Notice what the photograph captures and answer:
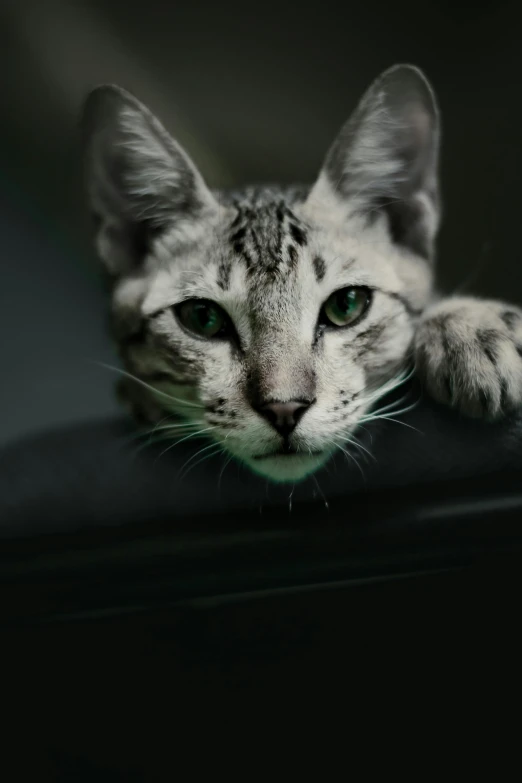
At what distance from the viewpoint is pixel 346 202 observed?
2.83 ft

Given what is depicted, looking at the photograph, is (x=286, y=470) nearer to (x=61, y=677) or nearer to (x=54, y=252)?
(x=61, y=677)

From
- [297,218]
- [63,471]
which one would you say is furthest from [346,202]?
[63,471]

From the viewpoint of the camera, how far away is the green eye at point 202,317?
75cm

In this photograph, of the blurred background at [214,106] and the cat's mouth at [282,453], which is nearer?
the cat's mouth at [282,453]

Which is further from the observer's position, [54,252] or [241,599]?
[54,252]

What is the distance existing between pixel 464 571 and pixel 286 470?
6.6 inches

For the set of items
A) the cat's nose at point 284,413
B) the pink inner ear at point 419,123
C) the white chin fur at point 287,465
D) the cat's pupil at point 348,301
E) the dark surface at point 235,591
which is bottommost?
the dark surface at point 235,591

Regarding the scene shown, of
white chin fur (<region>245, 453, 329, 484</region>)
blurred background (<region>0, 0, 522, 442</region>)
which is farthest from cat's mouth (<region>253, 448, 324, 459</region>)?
blurred background (<region>0, 0, 522, 442</region>)

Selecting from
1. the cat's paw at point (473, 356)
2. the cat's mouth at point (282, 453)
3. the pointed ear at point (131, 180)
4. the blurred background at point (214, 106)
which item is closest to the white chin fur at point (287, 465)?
the cat's mouth at point (282, 453)

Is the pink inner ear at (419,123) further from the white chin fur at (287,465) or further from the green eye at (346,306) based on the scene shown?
the white chin fur at (287,465)

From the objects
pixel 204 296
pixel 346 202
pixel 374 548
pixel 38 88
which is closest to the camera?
pixel 374 548

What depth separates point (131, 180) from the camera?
851 millimetres

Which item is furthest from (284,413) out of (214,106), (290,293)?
(214,106)

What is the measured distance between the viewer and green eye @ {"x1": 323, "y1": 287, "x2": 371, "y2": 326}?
2.46ft
